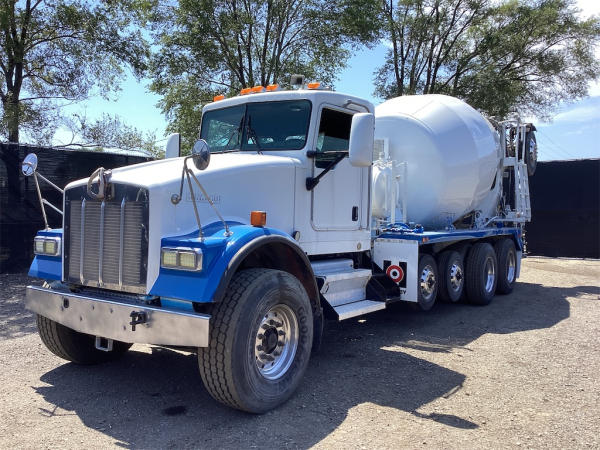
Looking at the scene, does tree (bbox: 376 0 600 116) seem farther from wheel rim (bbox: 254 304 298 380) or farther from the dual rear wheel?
wheel rim (bbox: 254 304 298 380)

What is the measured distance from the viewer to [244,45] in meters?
14.9

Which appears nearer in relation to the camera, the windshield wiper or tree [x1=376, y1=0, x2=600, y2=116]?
the windshield wiper

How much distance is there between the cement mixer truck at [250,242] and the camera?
371cm

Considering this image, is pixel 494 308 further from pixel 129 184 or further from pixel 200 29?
pixel 200 29

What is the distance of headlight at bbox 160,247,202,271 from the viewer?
11.9 feet

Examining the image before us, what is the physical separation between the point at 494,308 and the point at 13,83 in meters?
12.1

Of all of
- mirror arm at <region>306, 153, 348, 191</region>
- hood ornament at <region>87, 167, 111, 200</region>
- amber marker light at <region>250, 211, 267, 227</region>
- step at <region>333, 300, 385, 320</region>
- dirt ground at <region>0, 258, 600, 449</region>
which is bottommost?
dirt ground at <region>0, 258, 600, 449</region>

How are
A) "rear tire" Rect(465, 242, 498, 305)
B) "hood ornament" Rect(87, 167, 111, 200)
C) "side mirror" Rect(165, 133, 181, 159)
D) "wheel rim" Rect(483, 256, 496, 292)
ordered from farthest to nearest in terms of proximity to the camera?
1. "wheel rim" Rect(483, 256, 496, 292)
2. "rear tire" Rect(465, 242, 498, 305)
3. "side mirror" Rect(165, 133, 181, 159)
4. "hood ornament" Rect(87, 167, 111, 200)

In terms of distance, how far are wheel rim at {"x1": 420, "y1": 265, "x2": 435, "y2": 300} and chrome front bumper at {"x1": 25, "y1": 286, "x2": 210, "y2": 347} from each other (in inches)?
171

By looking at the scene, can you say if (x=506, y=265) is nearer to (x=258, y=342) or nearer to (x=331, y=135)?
(x=331, y=135)

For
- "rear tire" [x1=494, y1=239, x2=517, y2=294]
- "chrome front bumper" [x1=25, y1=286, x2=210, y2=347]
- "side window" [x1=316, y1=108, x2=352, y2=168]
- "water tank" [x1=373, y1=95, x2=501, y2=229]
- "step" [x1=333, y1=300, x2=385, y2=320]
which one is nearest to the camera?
"chrome front bumper" [x1=25, y1=286, x2=210, y2=347]

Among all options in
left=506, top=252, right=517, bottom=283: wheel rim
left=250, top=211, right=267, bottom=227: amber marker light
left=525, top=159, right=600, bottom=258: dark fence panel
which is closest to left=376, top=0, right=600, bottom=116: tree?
left=525, top=159, right=600, bottom=258: dark fence panel

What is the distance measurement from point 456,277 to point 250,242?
214 inches

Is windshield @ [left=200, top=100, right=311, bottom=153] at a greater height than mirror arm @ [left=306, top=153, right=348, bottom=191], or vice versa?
windshield @ [left=200, top=100, right=311, bottom=153]
